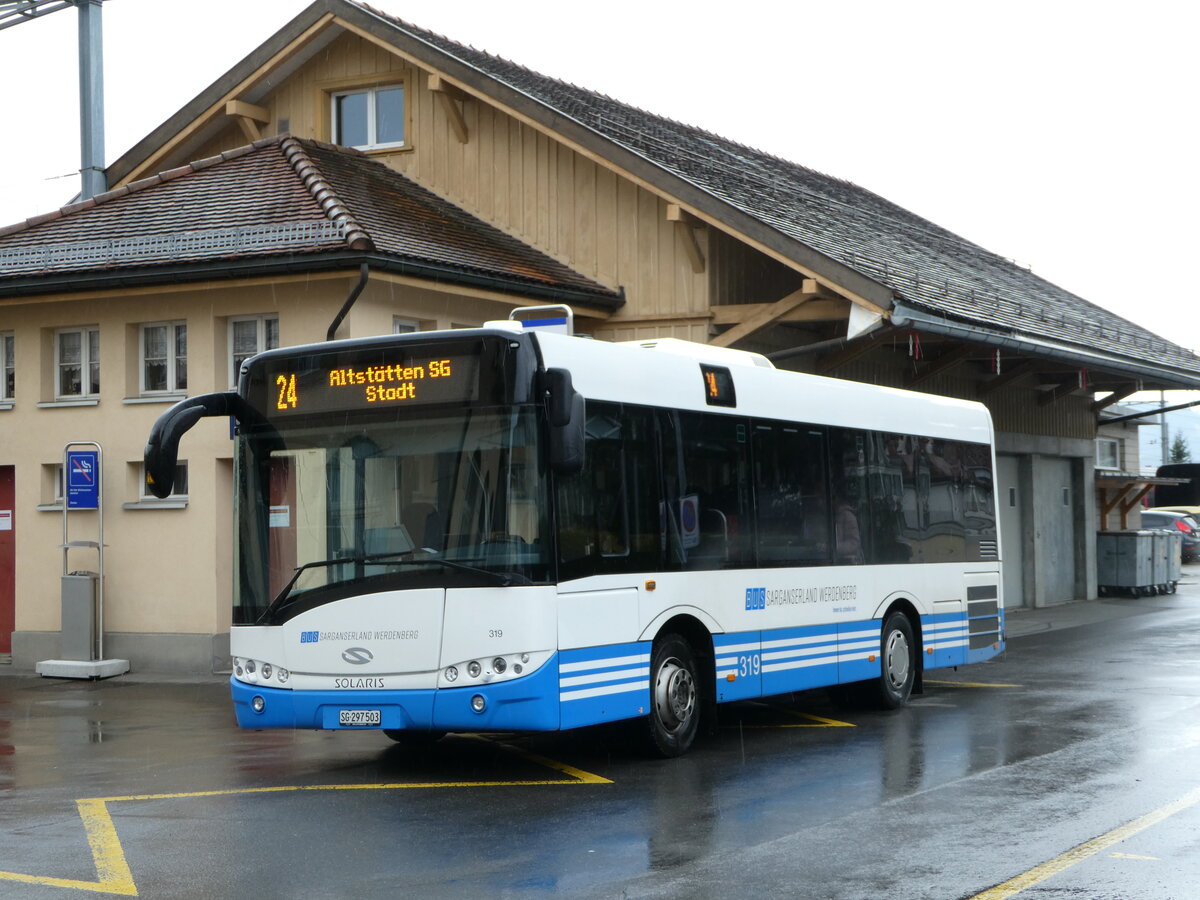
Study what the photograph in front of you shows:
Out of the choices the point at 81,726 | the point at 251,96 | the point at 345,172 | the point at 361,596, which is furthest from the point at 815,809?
the point at 251,96

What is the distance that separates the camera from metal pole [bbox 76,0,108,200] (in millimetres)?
23547

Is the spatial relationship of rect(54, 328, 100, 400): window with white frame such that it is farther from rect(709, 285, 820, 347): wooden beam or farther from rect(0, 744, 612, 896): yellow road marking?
rect(0, 744, 612, 896): yellow road marking

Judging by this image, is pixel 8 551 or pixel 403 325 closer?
pixel 403 325

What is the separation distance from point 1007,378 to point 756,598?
51.3 ft

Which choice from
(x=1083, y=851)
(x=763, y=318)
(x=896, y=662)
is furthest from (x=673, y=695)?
(x=763, y=318)

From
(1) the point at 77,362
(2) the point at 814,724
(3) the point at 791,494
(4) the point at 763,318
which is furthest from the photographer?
(4) the point at 763,318

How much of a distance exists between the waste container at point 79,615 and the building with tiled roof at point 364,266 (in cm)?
33

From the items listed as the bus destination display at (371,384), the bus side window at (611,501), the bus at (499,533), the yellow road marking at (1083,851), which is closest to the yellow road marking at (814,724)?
the bus at (499,533)

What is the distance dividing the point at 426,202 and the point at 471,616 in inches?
489

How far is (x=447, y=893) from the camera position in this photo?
7.16 metres

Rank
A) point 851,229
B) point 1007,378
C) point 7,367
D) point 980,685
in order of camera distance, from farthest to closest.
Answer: point 1007,378 < point 851,229 < point 7,367 < point 980,685

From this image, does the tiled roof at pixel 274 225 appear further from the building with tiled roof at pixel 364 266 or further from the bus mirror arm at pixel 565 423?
the bus mirror arm at pixel 565 423

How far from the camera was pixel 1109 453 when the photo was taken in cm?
5456

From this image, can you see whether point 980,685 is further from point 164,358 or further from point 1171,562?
point 1171,562
